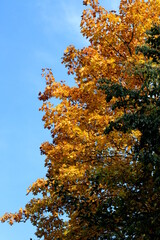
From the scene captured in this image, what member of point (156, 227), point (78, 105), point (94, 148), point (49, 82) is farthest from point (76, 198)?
point (49, 82)

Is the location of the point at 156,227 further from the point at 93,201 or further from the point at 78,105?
the point at 78,105

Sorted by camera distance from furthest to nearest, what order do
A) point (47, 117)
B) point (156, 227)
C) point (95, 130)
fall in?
point (47, 117) < point (95, 130) < point (156, 227)

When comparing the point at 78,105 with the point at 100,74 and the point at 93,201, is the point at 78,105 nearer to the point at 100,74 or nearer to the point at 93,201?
the point at 100,74

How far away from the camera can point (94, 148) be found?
42.7ft

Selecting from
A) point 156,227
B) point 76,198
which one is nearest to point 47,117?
point 76,198

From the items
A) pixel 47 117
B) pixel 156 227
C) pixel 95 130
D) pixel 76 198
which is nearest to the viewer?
pixel 156 227

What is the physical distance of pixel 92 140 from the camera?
42.5 ft

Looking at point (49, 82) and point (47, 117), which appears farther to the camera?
point (49, 82)

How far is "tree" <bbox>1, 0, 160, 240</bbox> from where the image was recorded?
40.6 ft

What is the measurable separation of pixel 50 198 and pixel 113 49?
6.01 meters

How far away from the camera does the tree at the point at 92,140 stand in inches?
488

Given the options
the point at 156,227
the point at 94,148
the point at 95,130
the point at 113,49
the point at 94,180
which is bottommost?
the point at 156,227

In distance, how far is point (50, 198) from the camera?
14.5 meters

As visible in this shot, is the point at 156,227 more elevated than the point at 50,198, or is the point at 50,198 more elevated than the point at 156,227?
the point at 50,198
